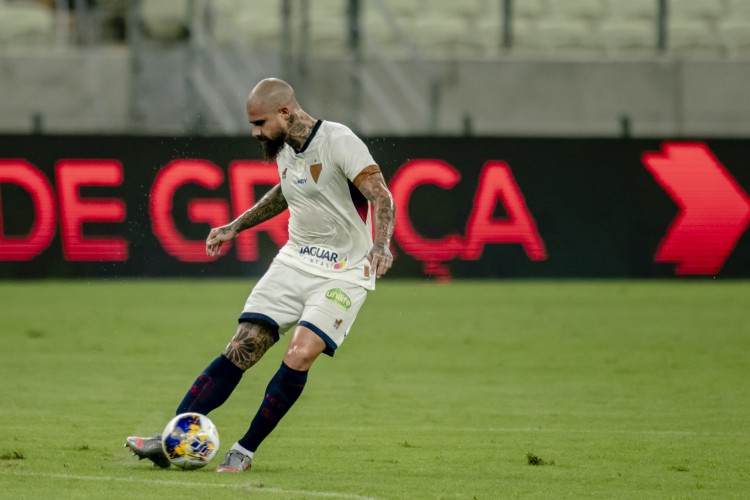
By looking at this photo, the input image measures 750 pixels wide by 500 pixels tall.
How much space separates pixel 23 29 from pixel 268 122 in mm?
15836

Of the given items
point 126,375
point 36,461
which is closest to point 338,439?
point 36,461

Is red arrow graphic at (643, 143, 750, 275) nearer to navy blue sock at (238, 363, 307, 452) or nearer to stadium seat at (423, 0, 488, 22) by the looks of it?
stadium seat at (423, 0, 488, 22)

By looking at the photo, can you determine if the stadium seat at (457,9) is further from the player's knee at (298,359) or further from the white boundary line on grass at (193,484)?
the white boundary line on grass at (193,484)

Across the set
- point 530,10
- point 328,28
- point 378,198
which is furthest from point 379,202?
point 530,10

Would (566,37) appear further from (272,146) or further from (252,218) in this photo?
(272,146)

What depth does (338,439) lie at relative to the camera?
26.9 feet

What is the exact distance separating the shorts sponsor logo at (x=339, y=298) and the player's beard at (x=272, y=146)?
776 mm

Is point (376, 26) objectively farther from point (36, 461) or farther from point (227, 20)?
point (36, 461)

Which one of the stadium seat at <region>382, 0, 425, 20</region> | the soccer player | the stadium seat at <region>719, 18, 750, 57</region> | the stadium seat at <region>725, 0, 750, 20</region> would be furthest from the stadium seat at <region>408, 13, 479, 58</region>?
the soccer player

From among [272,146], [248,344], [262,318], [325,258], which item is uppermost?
[272,146]

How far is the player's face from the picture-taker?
7000 mm

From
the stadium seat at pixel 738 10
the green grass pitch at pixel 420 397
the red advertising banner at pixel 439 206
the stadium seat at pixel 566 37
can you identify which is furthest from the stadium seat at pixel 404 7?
the green grass pitch at pixel 420 397

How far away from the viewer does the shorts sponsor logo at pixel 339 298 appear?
7.09m

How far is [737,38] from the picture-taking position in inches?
896
